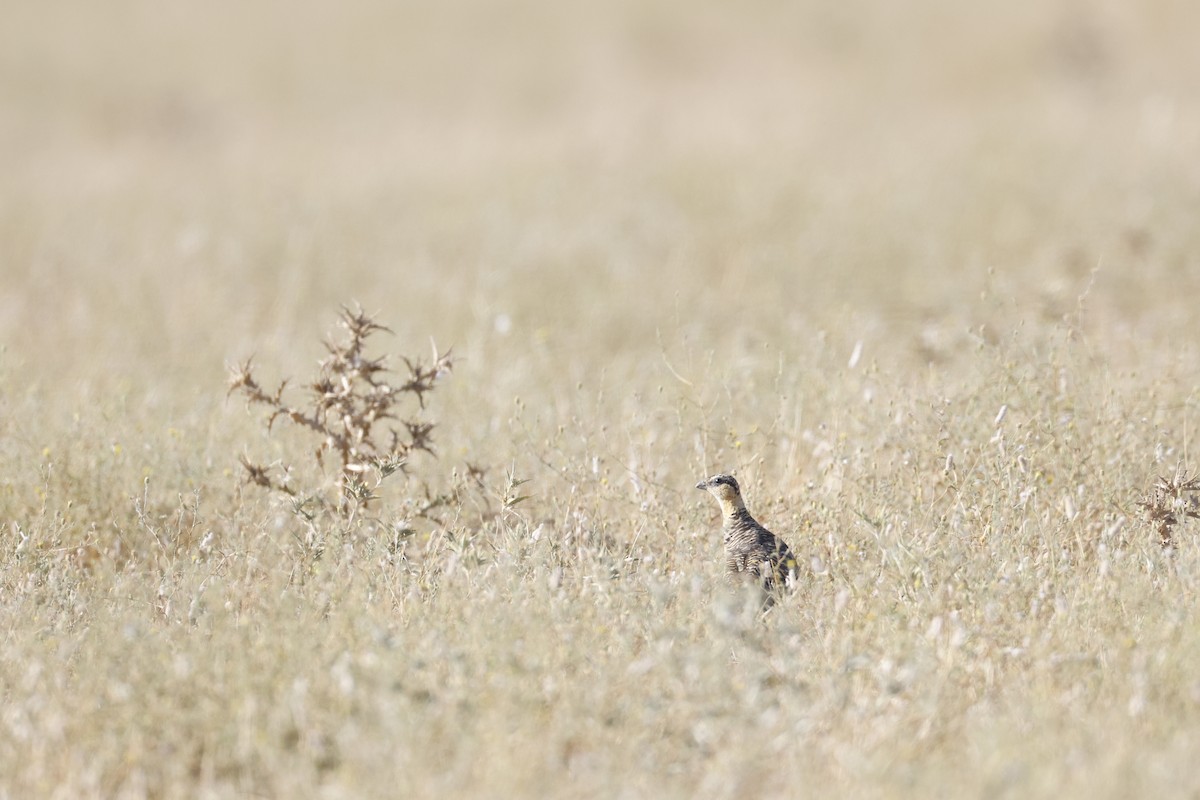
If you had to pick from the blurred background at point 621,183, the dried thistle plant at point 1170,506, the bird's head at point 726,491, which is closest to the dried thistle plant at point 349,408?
the bird's head at point 726,491

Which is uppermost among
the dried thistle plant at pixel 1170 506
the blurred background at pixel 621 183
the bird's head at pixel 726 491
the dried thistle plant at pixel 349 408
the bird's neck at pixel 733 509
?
the blurred background at pixel 621 183

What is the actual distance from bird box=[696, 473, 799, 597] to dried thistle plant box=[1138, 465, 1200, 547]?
4.30 ft

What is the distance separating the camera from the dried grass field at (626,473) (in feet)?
10.6

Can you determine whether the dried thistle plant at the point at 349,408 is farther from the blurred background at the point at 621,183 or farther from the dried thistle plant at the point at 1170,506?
the dried thistle plant at the point at 1170,506

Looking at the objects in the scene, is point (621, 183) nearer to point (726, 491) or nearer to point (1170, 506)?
point (726, 491)

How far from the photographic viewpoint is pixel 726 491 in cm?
443

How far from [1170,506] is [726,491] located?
1.61 metres

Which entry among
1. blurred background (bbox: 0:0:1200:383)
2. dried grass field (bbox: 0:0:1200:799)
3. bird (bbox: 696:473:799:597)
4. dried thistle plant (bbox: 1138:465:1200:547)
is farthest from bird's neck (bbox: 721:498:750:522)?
blurred background (bbox: 0:0:1200:383)

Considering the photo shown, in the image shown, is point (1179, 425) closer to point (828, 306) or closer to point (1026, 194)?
point (828, 306)

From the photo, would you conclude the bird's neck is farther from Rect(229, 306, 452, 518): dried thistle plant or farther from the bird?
Rect(229, 306, 452, 518): dried thistle plant

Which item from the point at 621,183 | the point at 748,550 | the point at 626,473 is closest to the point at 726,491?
the point at 748,550

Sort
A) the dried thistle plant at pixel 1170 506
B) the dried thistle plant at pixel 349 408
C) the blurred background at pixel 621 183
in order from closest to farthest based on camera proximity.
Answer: the dried thistle plant at pixel 1170 506 < the dried thistle plant at pixel 349 408 < the blurred background at pixel 621 183

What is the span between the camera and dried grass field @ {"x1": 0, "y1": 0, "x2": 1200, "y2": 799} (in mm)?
3229

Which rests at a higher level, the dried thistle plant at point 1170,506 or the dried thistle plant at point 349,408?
the dried thistle plant at point 349,408
